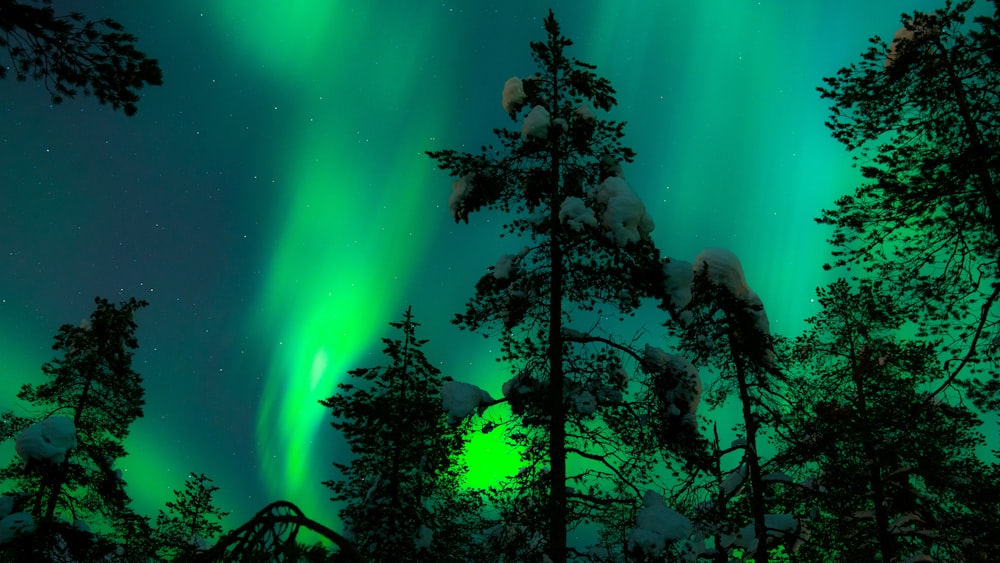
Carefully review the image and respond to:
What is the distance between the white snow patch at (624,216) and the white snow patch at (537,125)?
6.48 feet

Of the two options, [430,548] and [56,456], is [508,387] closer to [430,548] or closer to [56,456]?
[430,548]

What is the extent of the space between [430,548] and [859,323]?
1403 cm

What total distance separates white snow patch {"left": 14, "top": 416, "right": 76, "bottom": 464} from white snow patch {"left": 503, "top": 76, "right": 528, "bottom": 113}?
13922 millimetres

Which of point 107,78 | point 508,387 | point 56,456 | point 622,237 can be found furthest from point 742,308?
point 56,456

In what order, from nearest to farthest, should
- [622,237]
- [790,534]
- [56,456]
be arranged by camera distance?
1. [622,237]
2. [790,534]
3. [56,456]

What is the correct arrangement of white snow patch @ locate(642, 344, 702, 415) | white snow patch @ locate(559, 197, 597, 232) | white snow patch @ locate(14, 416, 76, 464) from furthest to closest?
white snow patch @ locate(14, 416, 76, 464) < white snow patch @ locate(642, 344, 702, 415) < white snow patch @ locate(559, 197, 597, 232)

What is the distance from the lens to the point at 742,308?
43.9 ft

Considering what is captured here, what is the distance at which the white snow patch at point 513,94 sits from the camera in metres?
11.8

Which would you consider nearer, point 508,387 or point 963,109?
point 963,109

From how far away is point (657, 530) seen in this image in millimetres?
7855

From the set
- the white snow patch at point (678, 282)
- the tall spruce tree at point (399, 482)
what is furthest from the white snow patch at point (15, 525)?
the white snow patch at point (678, 282)

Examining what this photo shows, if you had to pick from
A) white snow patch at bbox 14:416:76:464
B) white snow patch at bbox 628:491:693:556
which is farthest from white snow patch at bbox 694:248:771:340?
white snow patch at bbox 14:416:76:464

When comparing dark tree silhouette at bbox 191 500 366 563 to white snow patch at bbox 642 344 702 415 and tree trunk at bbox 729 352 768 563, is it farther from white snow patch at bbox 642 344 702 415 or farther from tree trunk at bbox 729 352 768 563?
tree trunk at bbox 729 352 768 563

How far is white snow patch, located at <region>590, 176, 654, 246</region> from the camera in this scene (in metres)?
9.17
